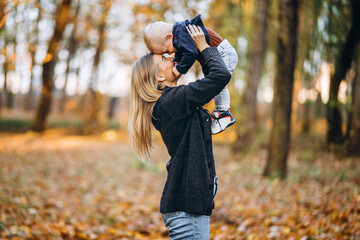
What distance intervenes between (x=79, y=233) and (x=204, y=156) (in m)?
3.06

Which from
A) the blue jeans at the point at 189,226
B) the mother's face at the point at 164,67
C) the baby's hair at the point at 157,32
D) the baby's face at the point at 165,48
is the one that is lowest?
the blue jeans at the point at 189,226

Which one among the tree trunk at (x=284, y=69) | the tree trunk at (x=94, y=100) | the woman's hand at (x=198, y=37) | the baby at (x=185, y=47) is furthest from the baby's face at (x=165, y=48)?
the tree trunk at (x=94, y=100)

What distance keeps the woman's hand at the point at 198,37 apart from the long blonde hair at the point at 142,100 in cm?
34

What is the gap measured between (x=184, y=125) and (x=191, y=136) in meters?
0.11

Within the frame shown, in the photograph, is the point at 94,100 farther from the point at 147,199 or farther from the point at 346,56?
the point at 346,56

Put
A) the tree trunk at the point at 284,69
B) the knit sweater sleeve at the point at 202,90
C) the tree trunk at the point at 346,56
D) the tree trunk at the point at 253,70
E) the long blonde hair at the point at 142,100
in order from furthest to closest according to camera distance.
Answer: the tree trunk at the point at 253,70
the tree trunk at the point at 346,56
the tree trunk at the point at 284,69
the long blonde hair at the point at 142,100
the knit sweater sleeve at the point at 202,90

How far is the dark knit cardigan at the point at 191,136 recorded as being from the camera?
6.03ft

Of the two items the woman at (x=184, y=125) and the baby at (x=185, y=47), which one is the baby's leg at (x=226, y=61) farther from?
the woman at (x=184, y=125)

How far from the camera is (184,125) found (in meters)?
2.01

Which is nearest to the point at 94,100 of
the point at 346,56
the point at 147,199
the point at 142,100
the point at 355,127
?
the point at 147,199

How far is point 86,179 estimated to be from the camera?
8000 mm

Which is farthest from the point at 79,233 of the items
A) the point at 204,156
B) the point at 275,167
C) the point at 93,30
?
the point at 93,30

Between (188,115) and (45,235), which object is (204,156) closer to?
(188,115)

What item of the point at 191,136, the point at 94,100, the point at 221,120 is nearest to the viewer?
the point at 191,136
